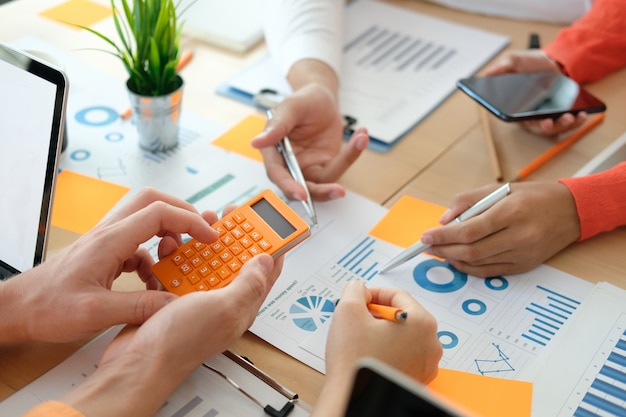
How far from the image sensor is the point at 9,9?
142 centimetres

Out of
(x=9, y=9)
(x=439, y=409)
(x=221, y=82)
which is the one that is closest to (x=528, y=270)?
(x=439, y=409)

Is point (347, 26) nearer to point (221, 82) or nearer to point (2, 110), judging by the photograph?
point (221, 82)

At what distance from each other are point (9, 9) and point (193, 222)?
92cm

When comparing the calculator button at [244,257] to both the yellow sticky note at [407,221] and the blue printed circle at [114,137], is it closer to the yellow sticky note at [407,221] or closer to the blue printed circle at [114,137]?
the yellow sticky note at [407,221]

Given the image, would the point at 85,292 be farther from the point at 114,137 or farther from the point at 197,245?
the point at 114,137

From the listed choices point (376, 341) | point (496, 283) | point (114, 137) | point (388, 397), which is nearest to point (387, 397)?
point (388, 397)

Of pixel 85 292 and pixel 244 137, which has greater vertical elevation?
pixel 85 292

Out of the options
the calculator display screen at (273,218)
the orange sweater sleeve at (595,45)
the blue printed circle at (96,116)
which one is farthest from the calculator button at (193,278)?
the orange sweater sleeve at (595,45)

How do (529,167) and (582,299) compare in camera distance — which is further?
(529,167)

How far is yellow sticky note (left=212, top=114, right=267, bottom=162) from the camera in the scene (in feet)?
3.56

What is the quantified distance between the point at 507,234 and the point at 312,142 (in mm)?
350

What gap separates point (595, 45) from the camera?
1246 mm

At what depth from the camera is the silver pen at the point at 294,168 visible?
3.10 ft

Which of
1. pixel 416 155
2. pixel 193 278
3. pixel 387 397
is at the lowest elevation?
pixel 416 155
